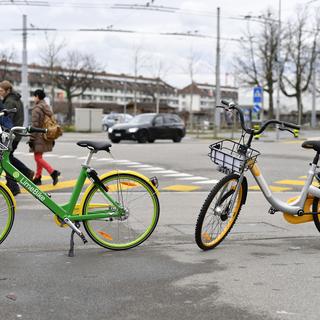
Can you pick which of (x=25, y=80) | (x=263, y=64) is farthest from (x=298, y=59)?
(x=25, y=80)

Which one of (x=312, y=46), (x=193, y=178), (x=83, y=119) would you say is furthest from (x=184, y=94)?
(x=193, y=178)

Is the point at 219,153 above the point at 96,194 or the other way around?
above

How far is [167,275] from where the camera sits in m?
4.54

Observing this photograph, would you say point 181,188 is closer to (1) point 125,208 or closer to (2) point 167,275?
(1) point 125,208

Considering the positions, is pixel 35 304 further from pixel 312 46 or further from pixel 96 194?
pixel 312 46

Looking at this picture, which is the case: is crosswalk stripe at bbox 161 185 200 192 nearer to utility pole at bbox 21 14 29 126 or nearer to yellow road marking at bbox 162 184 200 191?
yellow road marking at bbox 162 184 200 191

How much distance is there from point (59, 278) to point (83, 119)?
3740 cm

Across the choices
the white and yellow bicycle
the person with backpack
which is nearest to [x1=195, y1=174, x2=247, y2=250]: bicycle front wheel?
the white and yellow bicycle

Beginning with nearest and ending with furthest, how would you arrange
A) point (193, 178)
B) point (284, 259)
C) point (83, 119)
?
1. point (284, 259)
2. point (193, 178)
3. point (83, 119)

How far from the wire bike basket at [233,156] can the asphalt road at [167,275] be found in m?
0.80

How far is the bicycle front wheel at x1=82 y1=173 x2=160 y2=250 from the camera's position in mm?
5273

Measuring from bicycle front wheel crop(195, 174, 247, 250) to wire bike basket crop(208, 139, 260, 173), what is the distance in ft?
0.37

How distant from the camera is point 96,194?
208 inches

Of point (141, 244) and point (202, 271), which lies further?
point (141, 244)
